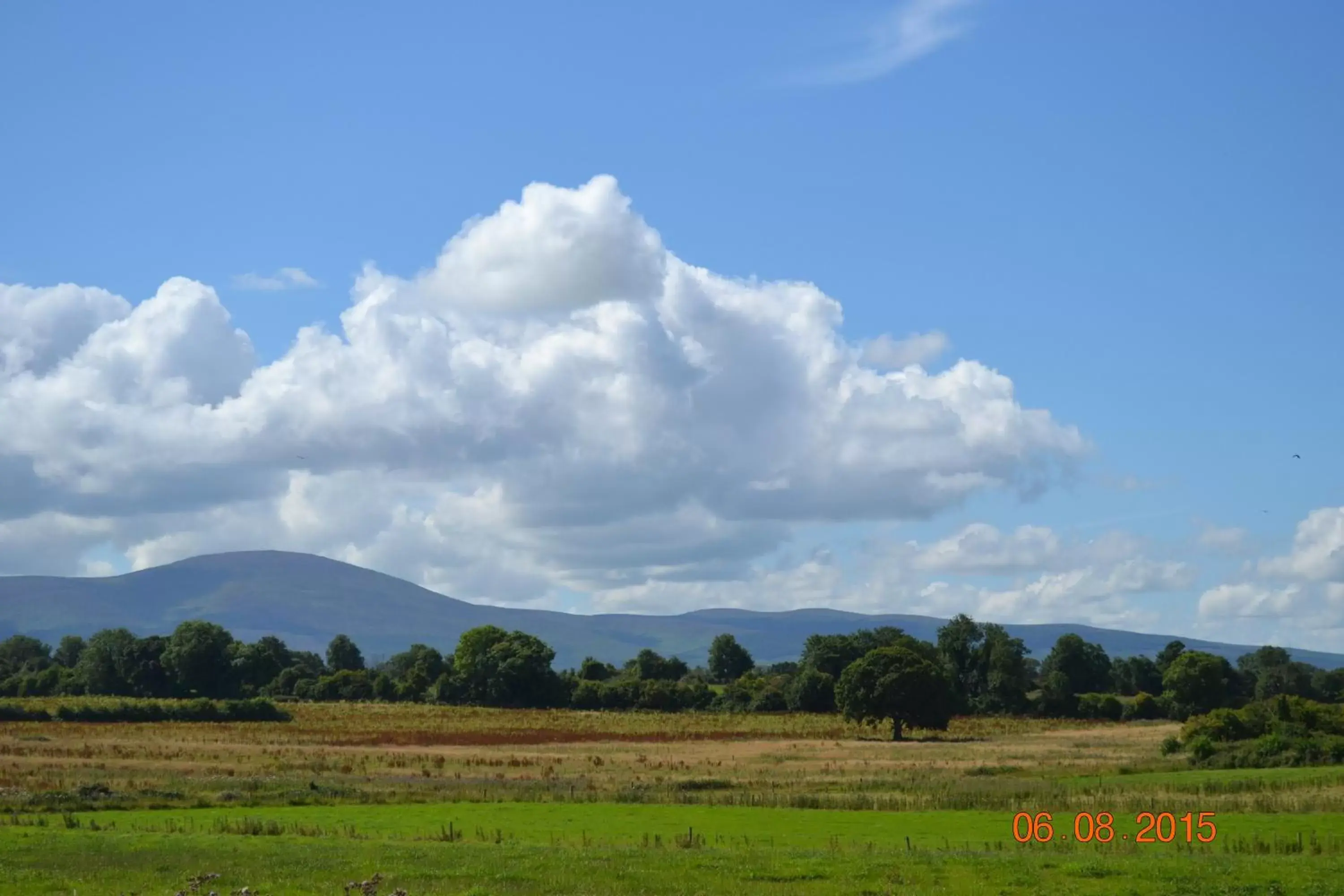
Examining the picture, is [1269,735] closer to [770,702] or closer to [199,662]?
[770,702]

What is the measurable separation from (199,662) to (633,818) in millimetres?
122665

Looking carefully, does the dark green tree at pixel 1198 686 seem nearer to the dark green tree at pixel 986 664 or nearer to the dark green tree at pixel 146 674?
the dark green tree at pixel 986 664

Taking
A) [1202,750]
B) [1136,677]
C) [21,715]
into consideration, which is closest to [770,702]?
[1136,677]

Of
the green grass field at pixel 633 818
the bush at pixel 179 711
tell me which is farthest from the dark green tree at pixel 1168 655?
the bush at pixel 179 711

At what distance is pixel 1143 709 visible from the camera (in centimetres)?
14188

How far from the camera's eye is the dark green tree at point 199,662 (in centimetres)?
15150

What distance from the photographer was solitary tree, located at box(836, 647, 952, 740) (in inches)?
3922

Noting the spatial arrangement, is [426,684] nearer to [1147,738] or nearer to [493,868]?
[1147,738]

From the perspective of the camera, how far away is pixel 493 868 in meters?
28.5

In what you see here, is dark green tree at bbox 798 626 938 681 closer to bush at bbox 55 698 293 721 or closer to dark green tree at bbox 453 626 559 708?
dark green tree at bbox 453 626 559 708

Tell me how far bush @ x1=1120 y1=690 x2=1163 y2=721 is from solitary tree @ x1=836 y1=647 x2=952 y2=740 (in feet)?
160
